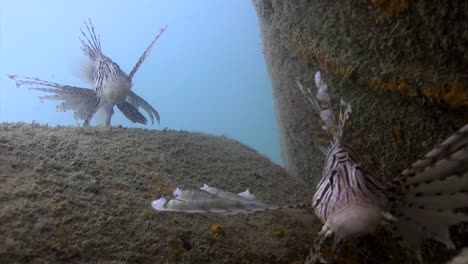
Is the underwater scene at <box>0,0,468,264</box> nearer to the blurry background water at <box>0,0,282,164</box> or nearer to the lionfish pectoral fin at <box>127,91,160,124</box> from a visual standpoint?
the lionfish pectoral fin at <box>127,91,160,124</box>

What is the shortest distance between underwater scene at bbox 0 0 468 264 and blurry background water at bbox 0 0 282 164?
31.6 meters

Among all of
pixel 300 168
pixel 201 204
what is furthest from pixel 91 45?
pixel 201 204

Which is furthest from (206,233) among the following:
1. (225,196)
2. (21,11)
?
(21,11)

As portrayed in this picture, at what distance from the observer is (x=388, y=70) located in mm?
2854

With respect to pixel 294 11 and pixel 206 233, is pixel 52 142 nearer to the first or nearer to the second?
pixel 206 233

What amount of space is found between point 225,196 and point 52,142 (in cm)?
210

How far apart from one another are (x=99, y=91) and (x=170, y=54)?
4941cm

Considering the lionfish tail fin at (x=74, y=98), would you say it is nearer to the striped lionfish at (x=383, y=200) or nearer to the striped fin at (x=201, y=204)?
the striped fin at (x=201, y=204)

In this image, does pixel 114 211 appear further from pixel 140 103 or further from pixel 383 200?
pixel 140 103

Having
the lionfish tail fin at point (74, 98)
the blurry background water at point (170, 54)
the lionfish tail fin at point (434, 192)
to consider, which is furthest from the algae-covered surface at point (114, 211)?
the blurry background water at point (170, 54)

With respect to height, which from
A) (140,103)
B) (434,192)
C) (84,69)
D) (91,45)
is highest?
(91,45)

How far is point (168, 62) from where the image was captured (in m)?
52.5

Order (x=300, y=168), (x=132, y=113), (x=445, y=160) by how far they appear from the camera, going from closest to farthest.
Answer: (x=445, y=160)
(x=300, y=168)
(x=132, y=113)

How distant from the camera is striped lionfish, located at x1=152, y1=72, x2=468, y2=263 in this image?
186 cm
